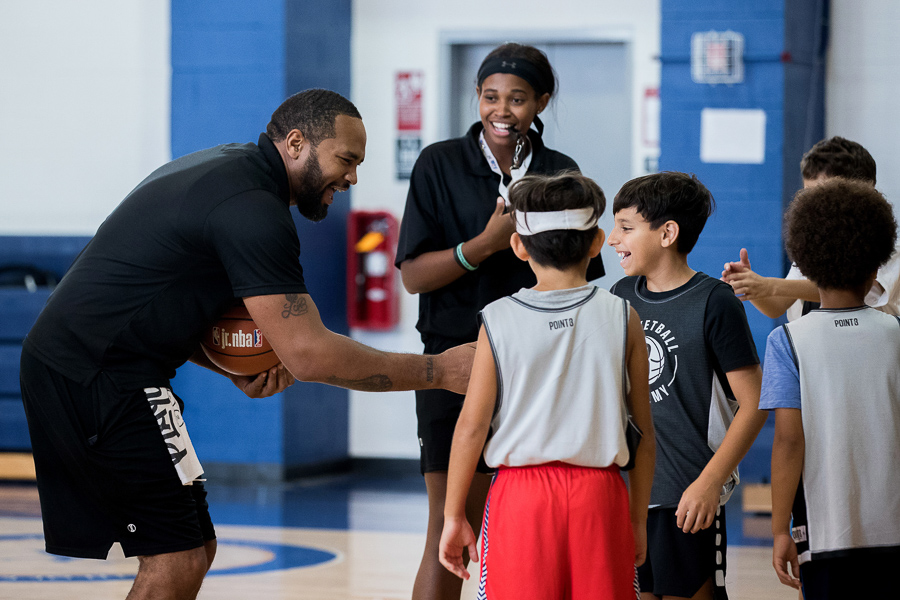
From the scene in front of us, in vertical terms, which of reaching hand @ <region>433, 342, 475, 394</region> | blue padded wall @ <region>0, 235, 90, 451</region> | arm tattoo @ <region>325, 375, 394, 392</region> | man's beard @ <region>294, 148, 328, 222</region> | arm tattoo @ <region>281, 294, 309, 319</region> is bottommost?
blue padded wall @ <region>0, 235, 90, 451</region>

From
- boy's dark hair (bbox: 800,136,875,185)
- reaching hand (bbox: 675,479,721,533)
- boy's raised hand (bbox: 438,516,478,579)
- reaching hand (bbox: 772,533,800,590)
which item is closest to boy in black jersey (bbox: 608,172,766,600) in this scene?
reaching hand (bbox: 675,479,721,533)

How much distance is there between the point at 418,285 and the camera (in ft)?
8.38

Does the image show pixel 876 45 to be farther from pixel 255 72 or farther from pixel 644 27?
pixel 255 72

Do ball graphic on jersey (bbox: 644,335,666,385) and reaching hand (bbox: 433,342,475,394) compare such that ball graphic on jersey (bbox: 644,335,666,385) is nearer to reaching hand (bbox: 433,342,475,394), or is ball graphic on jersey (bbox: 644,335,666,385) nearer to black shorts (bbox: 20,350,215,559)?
reaching hand (bbox: 433,342,475,394)

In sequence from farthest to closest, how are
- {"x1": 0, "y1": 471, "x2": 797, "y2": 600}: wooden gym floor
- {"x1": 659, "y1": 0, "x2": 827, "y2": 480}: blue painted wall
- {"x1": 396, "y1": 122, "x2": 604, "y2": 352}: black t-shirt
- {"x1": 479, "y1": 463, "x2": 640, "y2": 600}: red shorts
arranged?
{"x1": 659, "y1": 0, "x2": 827, "y2": 480}: blue painted wall
{"x1": 0, "y1": 471, "x2": 797, "y2": 600}: wooden gym floor
{"x1": 396, "y1": 122, "x2": 604, "y2": 352}: black t-shirt
{"x1": 479, "y1": 463, "x2": 640, "y2": 600}: red shorts

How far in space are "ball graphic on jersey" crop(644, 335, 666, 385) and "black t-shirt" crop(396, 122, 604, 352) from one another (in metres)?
0.40

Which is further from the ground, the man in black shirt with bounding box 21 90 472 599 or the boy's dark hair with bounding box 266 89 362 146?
the boy's dark hair with bounding box 266 89 362 146

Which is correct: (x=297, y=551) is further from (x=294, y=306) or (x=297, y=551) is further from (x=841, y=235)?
Answer: (x=841, y=235)

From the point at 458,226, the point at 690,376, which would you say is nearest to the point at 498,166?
the point at 458,226

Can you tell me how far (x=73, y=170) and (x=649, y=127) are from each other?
146 inches

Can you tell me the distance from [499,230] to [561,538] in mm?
901

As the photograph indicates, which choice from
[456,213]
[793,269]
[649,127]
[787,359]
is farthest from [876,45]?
[787,359]

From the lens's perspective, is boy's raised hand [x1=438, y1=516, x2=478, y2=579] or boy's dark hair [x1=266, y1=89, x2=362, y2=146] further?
boy's dark hair [x1=266, y1=89, x2=362, y2=146]

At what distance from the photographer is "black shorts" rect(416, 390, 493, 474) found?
247 cm
